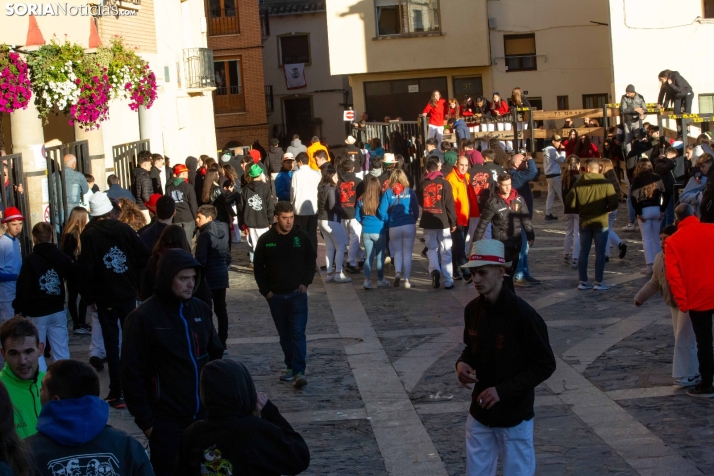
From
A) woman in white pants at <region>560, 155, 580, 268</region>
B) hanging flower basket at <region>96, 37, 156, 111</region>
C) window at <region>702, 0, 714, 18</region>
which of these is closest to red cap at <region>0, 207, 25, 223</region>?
hanging flower basket at <region>96, 37, 156, 111</region>

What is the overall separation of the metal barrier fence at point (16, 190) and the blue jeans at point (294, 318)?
420 cm

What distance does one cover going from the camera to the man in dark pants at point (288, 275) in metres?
9.52

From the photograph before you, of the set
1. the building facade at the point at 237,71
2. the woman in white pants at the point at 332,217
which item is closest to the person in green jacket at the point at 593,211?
the woman in white pants at the point at 332,217

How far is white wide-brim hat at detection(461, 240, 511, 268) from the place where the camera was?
5621 millimetres

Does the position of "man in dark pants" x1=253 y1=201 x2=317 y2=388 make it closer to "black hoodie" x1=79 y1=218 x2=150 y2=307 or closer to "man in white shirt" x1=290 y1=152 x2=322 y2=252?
"black hoodie" x1=79 y1=218 x2=150 y2=307

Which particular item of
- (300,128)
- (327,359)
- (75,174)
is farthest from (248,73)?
(327,359)

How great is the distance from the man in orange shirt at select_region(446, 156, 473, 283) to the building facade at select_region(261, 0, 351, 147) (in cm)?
3627

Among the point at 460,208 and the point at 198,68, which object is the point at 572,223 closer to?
the point at 460,208

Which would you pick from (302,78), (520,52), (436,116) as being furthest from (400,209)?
(302,78)

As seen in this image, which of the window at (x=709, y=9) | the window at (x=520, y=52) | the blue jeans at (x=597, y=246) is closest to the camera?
the blue jeans at (x=597, y=246)

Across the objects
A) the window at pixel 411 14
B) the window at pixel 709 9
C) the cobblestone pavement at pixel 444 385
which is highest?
the window at pixel 411 14

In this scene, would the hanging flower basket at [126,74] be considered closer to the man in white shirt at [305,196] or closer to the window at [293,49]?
the man in white shirt at [305,196]

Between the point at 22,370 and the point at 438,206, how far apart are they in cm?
959

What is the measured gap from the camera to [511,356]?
551 centimetres
